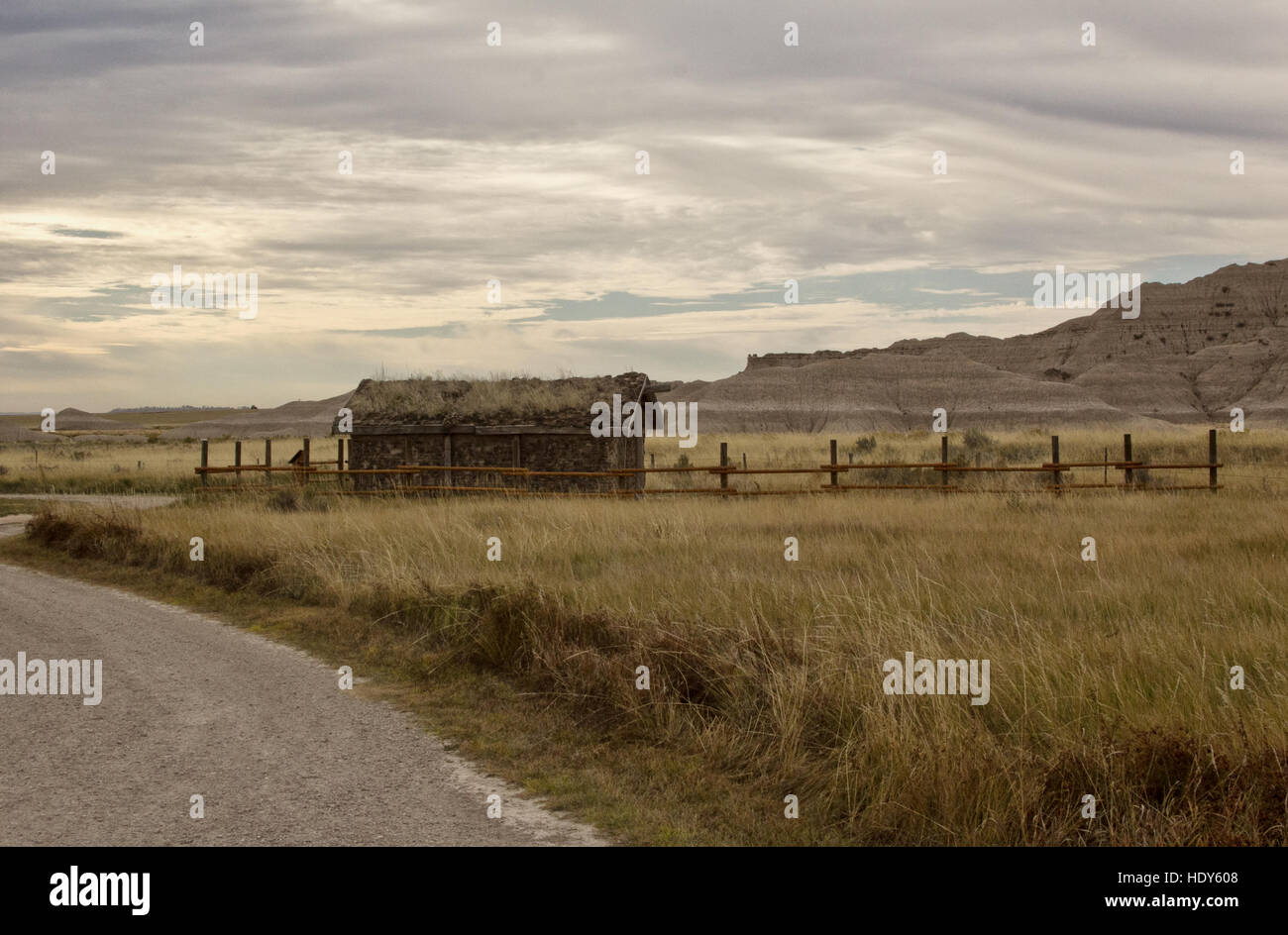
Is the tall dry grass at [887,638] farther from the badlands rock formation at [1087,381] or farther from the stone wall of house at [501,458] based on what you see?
the badlands rock formation at [1087,381]

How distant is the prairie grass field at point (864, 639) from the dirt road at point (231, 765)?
39.2 inches

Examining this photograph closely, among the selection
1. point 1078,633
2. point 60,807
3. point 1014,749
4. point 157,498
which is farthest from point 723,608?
point 157,498

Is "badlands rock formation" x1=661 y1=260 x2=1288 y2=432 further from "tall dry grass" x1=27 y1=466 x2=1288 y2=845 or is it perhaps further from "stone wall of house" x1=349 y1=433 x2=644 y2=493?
"tall dry grass" x1=27 y1=466 x2=1288 y2=845

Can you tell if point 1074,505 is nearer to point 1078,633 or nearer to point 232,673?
point 1078,633

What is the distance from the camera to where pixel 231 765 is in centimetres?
636

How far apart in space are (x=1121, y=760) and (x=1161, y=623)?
3.33 m

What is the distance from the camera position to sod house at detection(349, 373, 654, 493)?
81.8ft

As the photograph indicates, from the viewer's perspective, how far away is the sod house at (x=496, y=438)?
81.8 ft

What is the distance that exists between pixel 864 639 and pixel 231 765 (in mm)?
4454

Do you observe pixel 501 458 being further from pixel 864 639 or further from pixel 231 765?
pixel 231 765

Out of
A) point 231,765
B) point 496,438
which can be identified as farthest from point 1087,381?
point 231,765

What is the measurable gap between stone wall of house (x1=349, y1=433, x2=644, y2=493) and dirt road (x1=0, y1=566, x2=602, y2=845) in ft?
48.3

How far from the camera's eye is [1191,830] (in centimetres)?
473

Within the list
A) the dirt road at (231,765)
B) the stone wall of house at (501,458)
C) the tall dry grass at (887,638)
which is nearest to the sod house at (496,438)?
the stone wall of house at (501,458)
